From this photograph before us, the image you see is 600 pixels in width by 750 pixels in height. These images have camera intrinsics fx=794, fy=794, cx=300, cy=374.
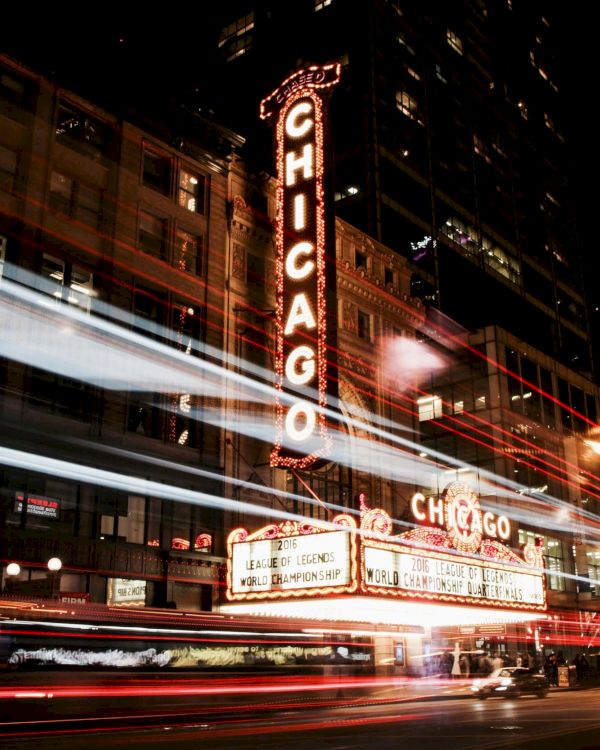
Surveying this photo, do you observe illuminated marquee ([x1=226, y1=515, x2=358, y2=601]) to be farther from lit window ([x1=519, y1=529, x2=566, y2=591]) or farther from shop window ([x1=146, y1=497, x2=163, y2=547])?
lit window ([x1=519, y1=529, x2=566, y2=591])

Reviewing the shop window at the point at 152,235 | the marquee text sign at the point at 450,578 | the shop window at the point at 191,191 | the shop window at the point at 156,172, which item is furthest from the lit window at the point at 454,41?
the marquee text sign at the point at 450,578

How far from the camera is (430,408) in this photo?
6100cm

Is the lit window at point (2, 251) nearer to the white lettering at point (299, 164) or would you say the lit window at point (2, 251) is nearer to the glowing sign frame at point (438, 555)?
the white lettering at point (299, 164)

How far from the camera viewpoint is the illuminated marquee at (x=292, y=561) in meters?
→ 25.3

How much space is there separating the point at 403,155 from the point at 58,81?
42604 mm

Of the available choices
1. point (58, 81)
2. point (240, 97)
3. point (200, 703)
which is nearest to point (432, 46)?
point (240, 97)

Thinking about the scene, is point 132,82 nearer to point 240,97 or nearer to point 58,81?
point 58,81

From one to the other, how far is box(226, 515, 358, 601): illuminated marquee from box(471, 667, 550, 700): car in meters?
12.5

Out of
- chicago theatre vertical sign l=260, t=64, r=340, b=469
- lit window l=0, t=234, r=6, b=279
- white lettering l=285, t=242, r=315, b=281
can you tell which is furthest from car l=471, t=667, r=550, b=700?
lit window l=0, t=234, r=6, b=279

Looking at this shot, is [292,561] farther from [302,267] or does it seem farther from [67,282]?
[67,282]

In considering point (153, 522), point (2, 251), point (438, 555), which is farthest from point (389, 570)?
point (2, 251)

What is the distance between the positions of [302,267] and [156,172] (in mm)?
7642

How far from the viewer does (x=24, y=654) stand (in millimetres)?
16141

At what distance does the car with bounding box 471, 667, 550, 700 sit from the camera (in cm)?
3328
